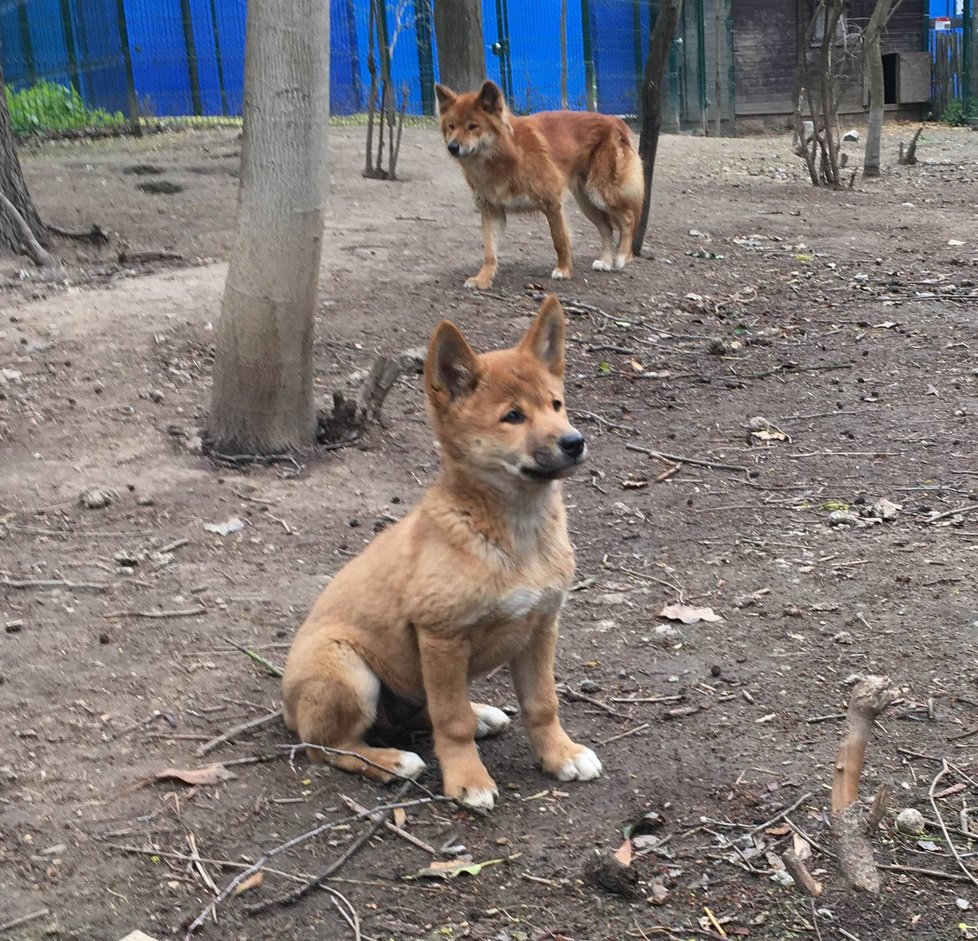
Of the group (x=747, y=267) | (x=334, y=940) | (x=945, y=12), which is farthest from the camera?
(x=945, y=12)

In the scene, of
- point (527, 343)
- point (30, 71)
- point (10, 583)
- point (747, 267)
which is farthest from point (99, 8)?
point (527, 343)

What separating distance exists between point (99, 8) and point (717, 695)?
2009 cm

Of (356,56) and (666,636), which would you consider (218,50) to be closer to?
(356,56)

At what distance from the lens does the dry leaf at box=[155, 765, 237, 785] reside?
3.93 meters

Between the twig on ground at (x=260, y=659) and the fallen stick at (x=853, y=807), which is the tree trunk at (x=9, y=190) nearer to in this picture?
the twig on ground at (x=260, y=659)

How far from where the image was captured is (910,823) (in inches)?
139

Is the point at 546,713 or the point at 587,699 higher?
the point at 546,713

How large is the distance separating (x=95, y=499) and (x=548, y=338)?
10.3 ft

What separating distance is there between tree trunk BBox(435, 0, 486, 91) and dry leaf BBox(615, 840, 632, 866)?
1266cm

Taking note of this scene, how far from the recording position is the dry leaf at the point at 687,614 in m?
5.10

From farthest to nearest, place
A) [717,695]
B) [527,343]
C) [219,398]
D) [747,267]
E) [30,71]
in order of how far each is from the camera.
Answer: [30,71] < [747,267] < [219,398] < [717,695] < [527,343]

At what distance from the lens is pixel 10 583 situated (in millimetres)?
5355

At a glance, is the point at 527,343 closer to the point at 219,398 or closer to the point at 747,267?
the point at 219,398

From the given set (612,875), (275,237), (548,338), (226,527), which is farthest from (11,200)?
(612,875)
